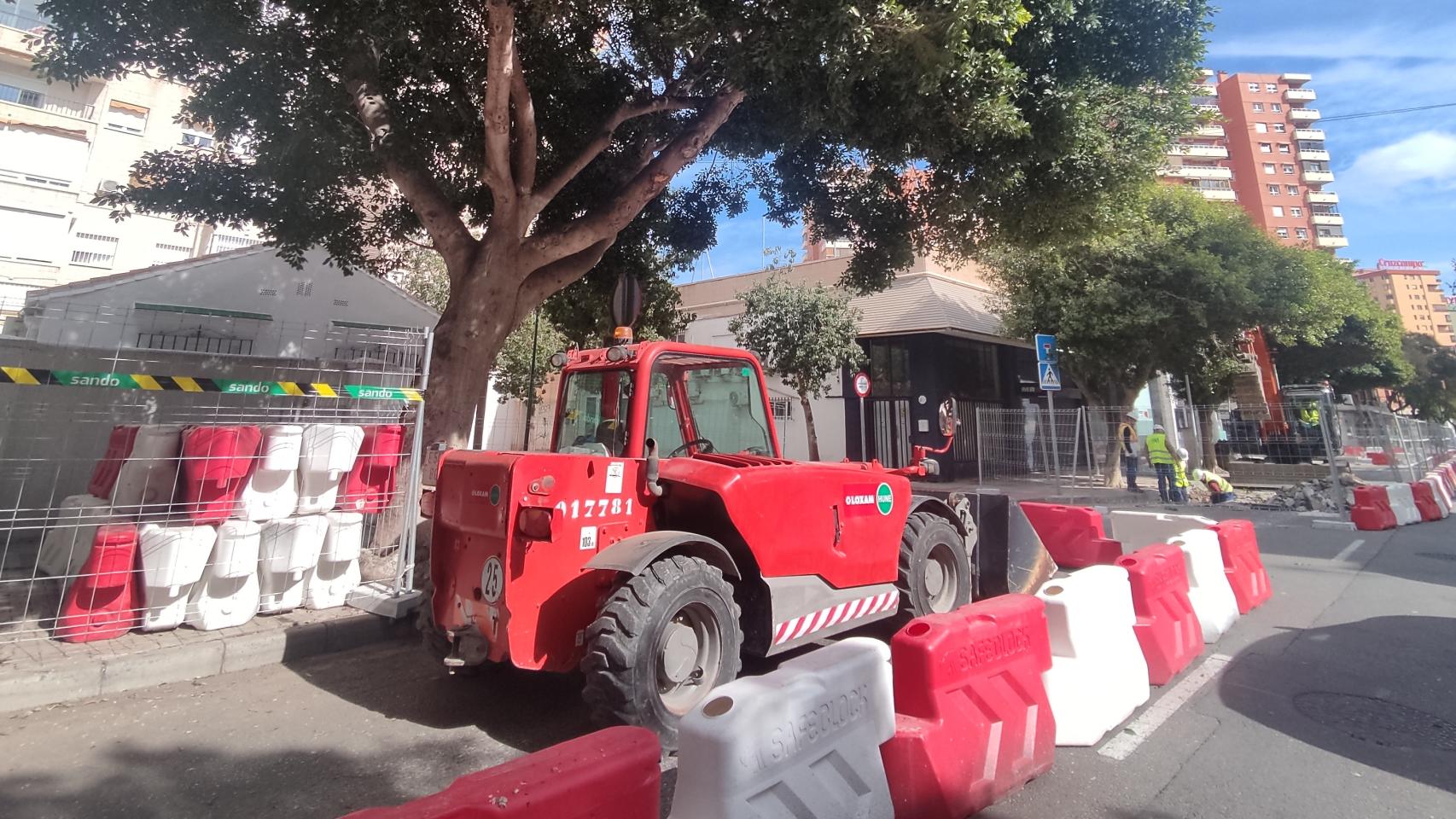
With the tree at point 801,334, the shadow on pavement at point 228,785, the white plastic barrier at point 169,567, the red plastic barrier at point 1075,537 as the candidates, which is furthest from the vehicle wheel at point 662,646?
the tree at point 801,334

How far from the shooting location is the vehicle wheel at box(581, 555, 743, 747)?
296 centimetres

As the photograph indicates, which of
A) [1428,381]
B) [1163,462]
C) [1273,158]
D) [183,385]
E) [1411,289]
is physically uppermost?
[1273,158]

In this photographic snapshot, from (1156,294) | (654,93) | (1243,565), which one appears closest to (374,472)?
(654,93)

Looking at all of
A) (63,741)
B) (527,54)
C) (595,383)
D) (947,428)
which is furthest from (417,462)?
(527,54)

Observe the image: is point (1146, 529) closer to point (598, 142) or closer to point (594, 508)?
point (594, 508)

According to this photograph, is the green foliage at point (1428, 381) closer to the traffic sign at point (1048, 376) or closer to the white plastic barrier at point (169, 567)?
the traffic sign at point (1048, 376)

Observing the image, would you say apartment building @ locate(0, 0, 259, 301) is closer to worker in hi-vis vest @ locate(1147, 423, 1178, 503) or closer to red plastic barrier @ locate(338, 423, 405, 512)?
red plastic barrier @ locate(338, 423, 405, 512)

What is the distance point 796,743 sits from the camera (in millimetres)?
2115

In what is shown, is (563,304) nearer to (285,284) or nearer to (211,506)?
(285,284)

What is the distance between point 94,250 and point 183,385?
29.9m

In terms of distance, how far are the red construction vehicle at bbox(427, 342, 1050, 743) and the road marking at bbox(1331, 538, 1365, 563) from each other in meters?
6.64

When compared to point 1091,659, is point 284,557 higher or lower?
higher

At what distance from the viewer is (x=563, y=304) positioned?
1073cm

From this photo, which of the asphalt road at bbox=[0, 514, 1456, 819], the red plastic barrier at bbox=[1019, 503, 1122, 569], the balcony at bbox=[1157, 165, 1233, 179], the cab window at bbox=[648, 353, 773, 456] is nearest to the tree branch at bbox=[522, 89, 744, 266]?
the cab window at bbox=[648, 353, 773, 456]
